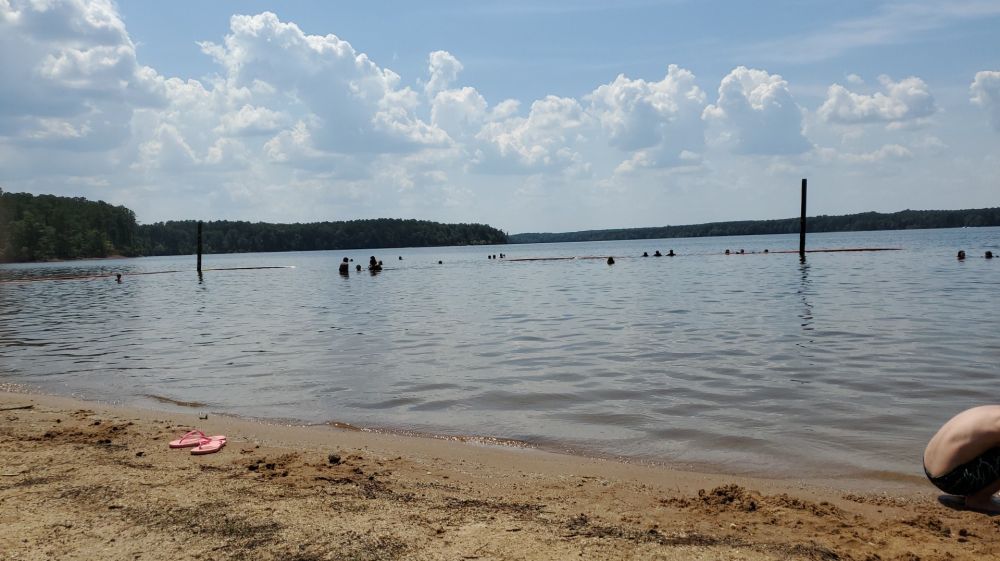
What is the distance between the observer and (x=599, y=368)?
1260 centimetres

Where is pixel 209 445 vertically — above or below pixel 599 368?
above

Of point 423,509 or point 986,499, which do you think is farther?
point 986,499

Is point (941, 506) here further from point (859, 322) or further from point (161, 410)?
point (859, 322)

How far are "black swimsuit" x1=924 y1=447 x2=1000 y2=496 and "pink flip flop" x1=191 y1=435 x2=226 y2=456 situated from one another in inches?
274

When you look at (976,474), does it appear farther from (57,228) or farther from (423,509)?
(57,228)

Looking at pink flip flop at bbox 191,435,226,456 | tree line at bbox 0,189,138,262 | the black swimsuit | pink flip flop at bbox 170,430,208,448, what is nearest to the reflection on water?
the black swimsuit

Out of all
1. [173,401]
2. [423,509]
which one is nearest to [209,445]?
[423,509]

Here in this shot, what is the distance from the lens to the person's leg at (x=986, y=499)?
17.8 feet

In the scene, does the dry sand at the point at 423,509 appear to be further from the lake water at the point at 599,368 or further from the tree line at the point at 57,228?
the tree line at the point at 57,228

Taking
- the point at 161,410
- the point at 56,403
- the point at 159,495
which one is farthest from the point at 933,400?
the point at 56,403

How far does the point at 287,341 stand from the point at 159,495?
491 inches

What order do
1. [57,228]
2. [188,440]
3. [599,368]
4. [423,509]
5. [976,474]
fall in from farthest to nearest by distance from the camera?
[57,228]
[599,368]
[188,440]
[976,474]
[423,509]

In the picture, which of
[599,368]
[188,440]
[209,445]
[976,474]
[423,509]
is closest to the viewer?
[423,509]

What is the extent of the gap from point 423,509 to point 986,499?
447 centimetres
